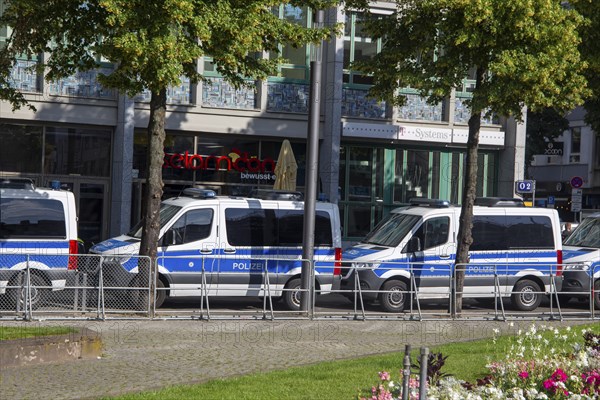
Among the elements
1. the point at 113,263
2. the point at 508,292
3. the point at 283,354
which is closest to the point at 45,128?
the point at 113,263

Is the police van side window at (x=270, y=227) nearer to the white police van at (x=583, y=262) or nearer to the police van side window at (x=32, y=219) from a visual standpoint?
the police van side window at (x=32, y=219)

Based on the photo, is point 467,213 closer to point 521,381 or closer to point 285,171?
point 285,171

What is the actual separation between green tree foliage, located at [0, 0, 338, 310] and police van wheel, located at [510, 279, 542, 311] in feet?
21.7

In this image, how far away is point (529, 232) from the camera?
72.3 ft

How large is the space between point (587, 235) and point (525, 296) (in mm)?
3734

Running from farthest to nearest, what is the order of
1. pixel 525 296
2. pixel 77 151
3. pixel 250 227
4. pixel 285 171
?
pixel 77 151 < pixel 285 171 < pixel 525 296 < pixel 250 227

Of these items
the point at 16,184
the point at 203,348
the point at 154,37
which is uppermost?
the point at 154,37

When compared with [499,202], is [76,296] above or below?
below

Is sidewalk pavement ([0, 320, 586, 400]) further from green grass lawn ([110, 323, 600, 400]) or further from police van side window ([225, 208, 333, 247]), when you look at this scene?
police van side window ([225, 208, 333, 247])

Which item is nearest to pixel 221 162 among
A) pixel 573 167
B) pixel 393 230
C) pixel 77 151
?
pixel 77 151

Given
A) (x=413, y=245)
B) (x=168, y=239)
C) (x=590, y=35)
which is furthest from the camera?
(x=590, y=35)

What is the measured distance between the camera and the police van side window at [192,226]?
774 inches

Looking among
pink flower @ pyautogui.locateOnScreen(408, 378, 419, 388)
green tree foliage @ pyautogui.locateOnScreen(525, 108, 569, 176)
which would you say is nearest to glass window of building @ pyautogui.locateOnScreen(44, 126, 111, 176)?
Result: pink flower @ pyautogui.locateOnScreen(408, 378, 419, 388)

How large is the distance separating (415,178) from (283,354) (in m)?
19.4
